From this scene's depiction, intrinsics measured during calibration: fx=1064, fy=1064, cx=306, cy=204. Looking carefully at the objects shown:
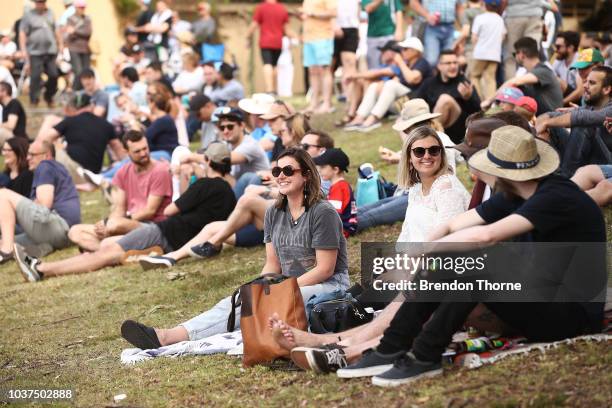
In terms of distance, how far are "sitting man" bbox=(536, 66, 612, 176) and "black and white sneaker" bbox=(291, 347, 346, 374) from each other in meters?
3.41

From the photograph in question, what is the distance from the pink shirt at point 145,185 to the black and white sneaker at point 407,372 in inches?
252

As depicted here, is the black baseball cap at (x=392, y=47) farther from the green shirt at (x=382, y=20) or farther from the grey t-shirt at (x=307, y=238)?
the grey t-shirt at (x=307, y=238)

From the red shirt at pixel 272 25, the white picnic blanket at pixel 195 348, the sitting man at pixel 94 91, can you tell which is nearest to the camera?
the white picnic blanket at pixel 195 348

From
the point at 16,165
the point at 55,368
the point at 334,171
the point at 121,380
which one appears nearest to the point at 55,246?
the point at 16,165

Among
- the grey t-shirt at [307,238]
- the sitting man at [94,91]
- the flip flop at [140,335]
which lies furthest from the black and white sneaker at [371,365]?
Answer: the sitting man at [94,91]

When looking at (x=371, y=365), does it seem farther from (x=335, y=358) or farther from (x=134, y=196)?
(x=134, y=196)

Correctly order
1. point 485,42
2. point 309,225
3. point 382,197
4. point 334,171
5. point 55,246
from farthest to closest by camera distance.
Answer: point 485,42
point 55,246
point 382,197
point 334,171
point 309,225

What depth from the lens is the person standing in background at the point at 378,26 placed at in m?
16.1

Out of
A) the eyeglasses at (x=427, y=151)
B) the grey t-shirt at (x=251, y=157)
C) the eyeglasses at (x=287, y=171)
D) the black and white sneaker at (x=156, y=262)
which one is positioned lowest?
the black and white sneaker at (x=156, y=262)

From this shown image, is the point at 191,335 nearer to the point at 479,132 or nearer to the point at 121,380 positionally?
the point at 121,380

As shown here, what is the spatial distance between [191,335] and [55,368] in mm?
962

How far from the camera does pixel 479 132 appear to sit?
723 centimetres

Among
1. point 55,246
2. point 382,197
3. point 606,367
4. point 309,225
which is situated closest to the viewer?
point 606,367

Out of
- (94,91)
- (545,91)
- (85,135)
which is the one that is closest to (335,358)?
(545,91)
